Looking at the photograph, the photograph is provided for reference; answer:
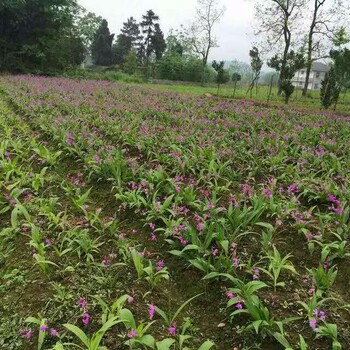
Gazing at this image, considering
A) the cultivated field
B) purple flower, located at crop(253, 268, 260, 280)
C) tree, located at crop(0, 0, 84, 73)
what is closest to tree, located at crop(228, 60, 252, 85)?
tree, located at crop(0, 0, 84, 73)

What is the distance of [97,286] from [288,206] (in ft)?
8.81

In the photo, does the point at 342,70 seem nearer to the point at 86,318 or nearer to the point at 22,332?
the point at 86,318

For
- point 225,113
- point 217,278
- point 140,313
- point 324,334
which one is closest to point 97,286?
point 140,313

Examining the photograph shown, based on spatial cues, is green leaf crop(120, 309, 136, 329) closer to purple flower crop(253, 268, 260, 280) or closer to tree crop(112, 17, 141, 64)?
purple flower crop(253, 268, 260, 280)

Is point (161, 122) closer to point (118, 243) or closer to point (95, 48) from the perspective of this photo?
point (118, 243)

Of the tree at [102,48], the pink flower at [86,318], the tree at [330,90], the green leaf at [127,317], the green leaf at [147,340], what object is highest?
the tree at [102,48]

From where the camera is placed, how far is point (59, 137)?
8.43m

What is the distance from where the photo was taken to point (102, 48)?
2768 inches

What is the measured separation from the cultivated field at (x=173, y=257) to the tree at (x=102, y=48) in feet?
225

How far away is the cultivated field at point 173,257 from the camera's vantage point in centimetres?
294

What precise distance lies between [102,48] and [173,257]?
72710 millimetres

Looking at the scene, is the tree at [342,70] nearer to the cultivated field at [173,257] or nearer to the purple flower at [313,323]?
the cultivated field at [173,257]

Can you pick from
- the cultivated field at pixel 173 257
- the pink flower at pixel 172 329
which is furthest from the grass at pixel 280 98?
the pink flower at pixel 172 329

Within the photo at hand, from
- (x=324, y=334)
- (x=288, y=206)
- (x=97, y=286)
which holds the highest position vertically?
(x=288, y=206)
